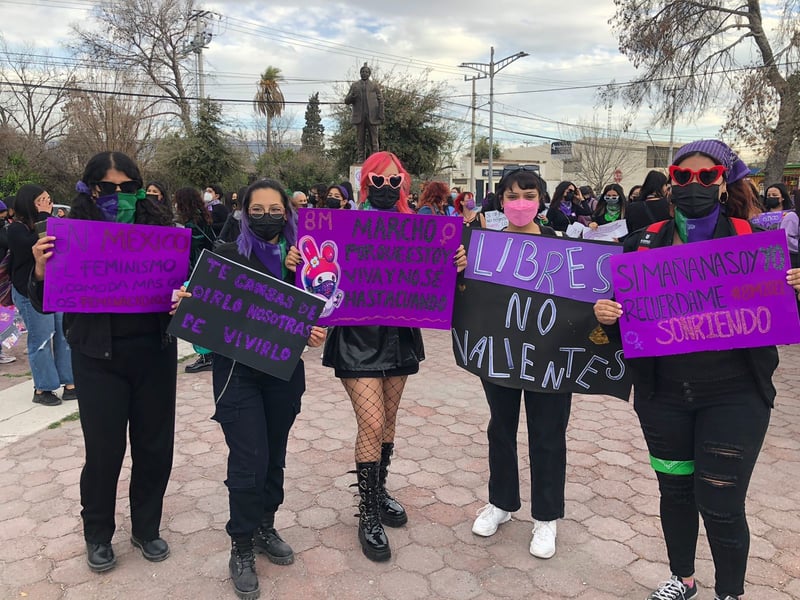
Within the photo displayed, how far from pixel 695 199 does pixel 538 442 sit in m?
1.46

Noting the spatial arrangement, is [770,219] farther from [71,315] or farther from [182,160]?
[182,160]

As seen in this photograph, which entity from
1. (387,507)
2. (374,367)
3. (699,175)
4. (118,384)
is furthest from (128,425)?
(699,175)

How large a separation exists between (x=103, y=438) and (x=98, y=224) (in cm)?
105

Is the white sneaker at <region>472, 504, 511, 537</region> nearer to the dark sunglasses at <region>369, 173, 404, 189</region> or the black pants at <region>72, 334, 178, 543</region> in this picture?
the black pants at <region>72, 334, 178, 543</region>

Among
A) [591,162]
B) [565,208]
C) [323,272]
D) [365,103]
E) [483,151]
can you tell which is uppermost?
[483,151]

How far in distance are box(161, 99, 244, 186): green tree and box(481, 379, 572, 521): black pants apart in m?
22.1

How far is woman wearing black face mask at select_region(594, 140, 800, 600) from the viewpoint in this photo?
7.72 feet

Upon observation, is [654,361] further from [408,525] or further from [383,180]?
[408,525]

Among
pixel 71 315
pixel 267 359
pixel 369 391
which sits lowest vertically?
pixel 369 391

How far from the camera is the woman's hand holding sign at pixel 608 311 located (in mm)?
2609

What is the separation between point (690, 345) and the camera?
7.98 ft

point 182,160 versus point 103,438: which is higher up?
point 182,160

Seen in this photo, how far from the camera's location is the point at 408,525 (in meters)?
3.48

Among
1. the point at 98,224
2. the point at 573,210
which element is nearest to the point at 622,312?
the point at 98,224
